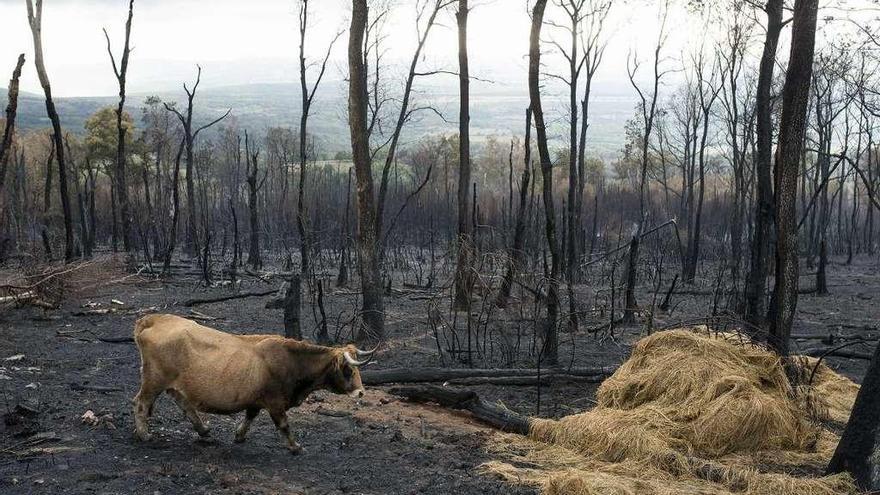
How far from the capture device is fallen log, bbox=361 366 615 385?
1040 cm

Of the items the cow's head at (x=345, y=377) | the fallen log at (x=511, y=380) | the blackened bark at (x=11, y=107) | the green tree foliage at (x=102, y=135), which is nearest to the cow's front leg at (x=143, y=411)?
the cow's head at (x=345, y=377)

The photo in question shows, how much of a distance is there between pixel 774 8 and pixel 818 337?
606cm

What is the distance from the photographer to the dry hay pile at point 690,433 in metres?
6.95

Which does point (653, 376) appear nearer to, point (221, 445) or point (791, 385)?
point (791, 385)

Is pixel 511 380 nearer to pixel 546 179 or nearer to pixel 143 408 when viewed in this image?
pixel 546 179

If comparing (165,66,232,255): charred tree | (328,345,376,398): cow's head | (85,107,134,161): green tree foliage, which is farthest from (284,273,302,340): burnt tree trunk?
(85,107,134,161): green tree foliage

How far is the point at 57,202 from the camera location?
50.0 meters

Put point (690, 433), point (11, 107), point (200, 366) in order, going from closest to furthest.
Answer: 1. point (200, 366)
2. point (690, 433)
3. point (11, 107)

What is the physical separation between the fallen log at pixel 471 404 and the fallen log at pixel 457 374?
0.53 m

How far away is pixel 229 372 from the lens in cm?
712

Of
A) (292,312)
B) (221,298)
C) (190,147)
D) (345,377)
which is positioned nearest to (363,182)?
(292,312)

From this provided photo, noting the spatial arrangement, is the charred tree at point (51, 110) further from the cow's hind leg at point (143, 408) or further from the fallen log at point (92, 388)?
the cow's hind leg at point (143, 408)

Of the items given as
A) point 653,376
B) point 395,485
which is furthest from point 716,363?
point 395,485

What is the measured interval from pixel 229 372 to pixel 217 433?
39.4 inches
